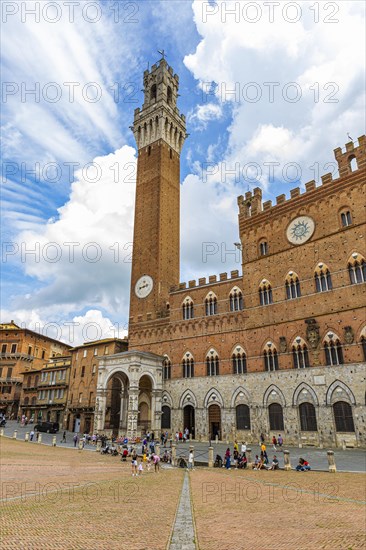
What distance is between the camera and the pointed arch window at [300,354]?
29328mm

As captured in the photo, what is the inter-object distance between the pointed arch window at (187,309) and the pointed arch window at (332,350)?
1403 cm

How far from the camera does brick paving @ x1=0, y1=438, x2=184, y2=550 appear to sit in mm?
7754

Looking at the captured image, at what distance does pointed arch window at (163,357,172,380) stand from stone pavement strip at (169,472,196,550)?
24967mm

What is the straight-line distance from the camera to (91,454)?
26.1 meters

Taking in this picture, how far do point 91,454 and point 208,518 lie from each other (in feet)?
60.8

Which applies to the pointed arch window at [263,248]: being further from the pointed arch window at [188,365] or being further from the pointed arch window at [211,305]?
the pointed arch window at [188,365]

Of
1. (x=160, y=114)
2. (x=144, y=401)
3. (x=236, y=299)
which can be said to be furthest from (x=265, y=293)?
(x=160, y=114)

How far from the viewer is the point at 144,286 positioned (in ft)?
142

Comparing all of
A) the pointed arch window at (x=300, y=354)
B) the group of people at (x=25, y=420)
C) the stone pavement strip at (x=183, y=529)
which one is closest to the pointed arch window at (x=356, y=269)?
the pointed arch window at (x=300, y=354)

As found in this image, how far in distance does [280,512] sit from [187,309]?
28153 millimetres

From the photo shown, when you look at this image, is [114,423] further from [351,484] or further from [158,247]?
[351,484]

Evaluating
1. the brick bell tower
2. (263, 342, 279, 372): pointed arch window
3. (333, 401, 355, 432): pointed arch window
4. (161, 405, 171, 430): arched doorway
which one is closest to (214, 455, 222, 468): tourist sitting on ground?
(333, 401, 355, 432): pointed arch window

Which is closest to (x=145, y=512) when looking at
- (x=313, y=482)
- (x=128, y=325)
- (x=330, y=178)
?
(x=313, y=482)

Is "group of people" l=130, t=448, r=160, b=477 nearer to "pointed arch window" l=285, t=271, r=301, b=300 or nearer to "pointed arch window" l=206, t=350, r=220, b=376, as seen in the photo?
"pointed arch window" l=206, t=350, r=220, b=376
